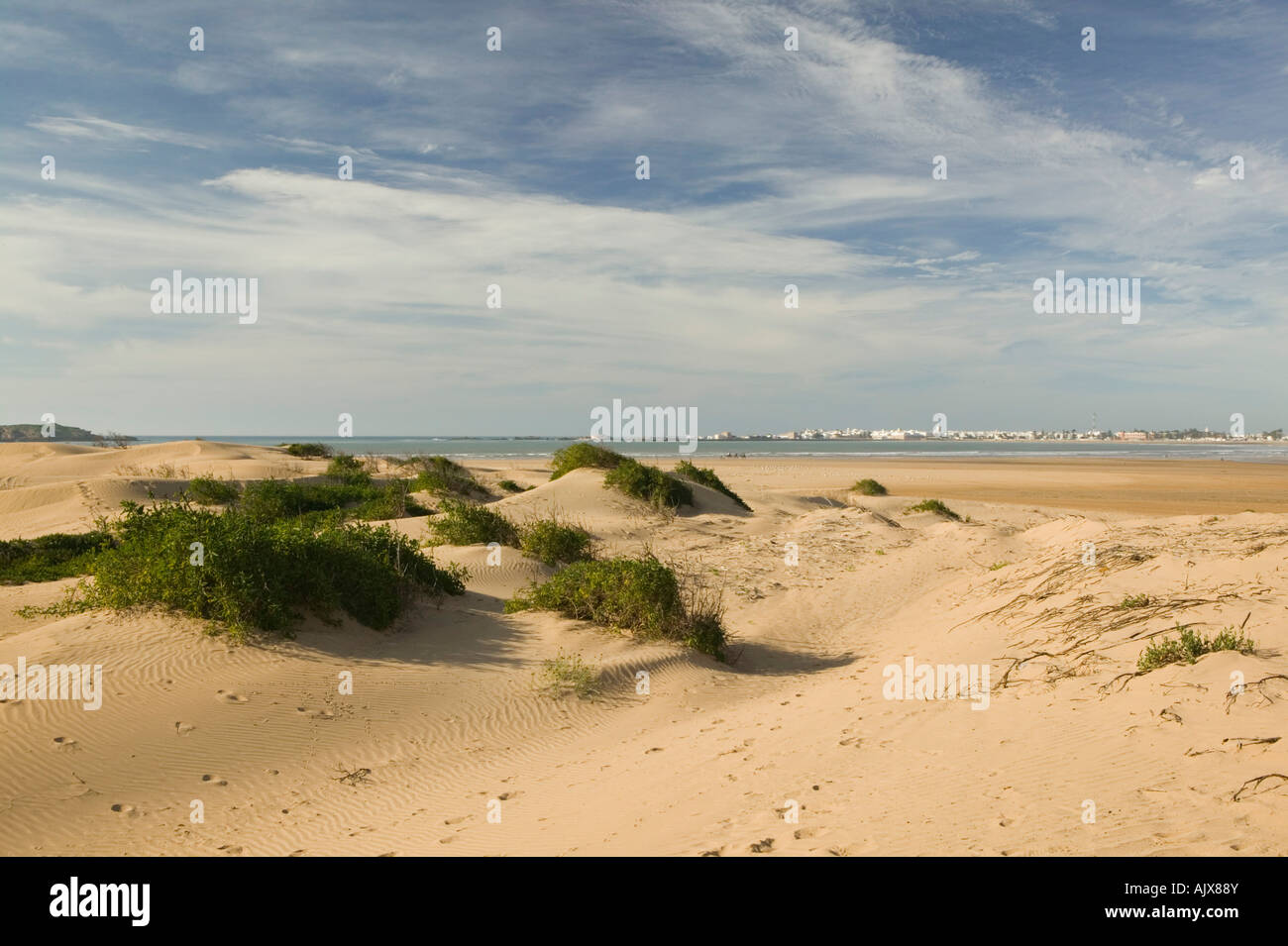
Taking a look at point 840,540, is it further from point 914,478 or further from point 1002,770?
point 914,478

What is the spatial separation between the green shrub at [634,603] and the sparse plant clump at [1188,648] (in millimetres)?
4723

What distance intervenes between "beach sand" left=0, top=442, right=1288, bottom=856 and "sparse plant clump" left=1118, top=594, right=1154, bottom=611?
0.07 m

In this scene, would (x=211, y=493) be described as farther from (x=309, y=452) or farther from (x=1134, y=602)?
(x=309, y=452)

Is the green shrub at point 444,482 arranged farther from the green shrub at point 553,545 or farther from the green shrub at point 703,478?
the green shrub at point 553,545

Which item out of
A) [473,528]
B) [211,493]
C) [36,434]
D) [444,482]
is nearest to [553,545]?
[473,528]

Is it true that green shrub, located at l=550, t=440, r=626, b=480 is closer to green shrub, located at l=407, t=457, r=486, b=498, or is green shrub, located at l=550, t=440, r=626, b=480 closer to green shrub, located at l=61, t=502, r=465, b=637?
green shrub, located at l=407, t=457, r=486, b=498

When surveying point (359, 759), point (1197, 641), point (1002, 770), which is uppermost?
point (1197, 641)

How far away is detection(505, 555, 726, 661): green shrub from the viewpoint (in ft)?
32.6

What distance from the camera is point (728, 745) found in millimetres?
6785

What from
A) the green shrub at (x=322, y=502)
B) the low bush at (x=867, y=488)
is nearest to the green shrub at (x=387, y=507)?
the green shrub at (x=322, y=502)

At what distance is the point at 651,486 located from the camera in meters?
21.3

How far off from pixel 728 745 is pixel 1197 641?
153 inches

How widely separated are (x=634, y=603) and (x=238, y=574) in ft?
14.8
